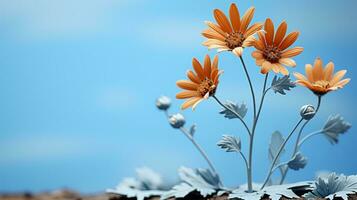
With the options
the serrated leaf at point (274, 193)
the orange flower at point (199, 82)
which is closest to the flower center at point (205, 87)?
the orange flower at point (199, 82)

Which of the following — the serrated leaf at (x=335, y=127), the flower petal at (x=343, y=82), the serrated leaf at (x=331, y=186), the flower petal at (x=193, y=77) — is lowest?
the serrated leaf at (x=331, y=186)

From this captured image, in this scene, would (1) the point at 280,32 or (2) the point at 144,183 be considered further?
(2) the point at 144,183

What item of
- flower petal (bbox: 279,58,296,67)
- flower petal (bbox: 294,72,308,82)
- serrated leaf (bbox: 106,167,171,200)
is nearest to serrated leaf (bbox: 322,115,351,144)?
flower petal (bbox: 294,72,308,82)

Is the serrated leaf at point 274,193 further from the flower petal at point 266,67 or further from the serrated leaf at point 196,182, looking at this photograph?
the flower petal at point 266,67

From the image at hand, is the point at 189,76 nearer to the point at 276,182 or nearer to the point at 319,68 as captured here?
the point at 319,68

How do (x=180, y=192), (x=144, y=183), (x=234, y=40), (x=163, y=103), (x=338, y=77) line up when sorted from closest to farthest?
(x=234, y=40) < (x=338, y=77) < (x=180, y=192) < (x=163, y=103) < (x=144, y=183)

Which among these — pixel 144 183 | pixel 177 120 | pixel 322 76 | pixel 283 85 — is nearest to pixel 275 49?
pixel 283 85

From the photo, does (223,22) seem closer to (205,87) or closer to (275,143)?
(205,87)
